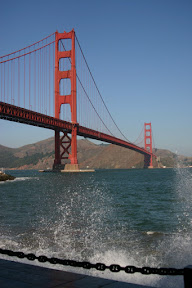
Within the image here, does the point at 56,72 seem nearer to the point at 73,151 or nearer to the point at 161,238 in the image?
the point at 73,151

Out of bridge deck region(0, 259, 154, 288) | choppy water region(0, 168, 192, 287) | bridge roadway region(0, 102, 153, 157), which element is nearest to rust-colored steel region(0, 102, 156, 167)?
bridge roadway region(0, 102, 153, 157)

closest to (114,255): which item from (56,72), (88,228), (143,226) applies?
(88,228)

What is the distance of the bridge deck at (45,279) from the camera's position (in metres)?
3.14

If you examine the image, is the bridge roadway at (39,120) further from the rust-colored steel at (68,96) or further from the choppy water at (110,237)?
the choppy water at (110,237)

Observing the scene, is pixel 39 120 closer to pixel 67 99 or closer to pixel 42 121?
pixel 42 121

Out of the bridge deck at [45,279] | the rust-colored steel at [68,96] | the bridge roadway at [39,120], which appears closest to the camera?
the bridge deck at [45,279]

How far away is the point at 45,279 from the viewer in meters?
3.36

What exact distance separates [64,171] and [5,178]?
19.4 meters

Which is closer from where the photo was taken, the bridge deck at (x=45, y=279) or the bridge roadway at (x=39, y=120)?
the bridge deck at (x=45, y=279)

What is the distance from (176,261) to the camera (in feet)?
19.4

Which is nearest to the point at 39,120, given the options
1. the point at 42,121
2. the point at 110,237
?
the point at 42,121

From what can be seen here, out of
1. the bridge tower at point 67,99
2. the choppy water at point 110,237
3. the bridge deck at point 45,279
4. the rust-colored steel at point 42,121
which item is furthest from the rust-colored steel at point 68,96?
the bridge deck at point 45,279

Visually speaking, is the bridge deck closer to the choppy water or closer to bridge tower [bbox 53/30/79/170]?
the choppy water

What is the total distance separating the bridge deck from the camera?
314 centimetres
